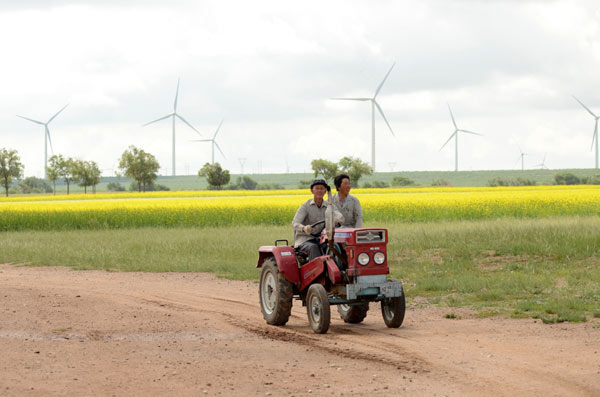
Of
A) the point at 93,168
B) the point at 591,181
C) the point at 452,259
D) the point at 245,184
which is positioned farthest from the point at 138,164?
the point at 452,259

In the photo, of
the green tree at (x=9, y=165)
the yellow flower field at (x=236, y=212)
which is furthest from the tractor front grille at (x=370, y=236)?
the green tree at (x=9, y=165)

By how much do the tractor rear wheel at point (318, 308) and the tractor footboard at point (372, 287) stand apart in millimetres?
374

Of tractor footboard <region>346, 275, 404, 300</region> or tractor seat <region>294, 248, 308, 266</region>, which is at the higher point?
tractor seat <region>294, 248, 308, 266</region>

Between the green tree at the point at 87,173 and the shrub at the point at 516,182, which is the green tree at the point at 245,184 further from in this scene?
the shrub at the point at 516,182

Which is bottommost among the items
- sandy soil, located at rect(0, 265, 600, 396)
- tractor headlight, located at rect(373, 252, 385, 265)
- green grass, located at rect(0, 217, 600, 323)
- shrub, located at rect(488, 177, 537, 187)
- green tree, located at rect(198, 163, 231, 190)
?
sandy soil, located at rect(0, 265, 600, 396)

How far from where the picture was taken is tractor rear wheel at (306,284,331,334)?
11.1 metres

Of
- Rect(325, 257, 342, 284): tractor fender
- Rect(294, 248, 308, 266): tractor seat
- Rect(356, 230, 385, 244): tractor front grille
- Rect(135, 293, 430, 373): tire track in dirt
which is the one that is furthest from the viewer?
Rect(294, 248, 308, 266): tractor seat

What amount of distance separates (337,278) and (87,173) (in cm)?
9776

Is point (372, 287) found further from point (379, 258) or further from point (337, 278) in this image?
point (337, 278)

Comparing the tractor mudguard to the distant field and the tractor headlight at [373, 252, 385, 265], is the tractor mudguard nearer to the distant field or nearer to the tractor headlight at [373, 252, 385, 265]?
the tractor headlight at [373, 252, 385, 265]

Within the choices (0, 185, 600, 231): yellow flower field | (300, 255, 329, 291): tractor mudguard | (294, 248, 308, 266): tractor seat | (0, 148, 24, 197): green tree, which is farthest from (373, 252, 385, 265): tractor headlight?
(0, 148, 24, 197): green tree

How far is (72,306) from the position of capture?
46.2 feet

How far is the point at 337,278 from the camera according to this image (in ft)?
36.0

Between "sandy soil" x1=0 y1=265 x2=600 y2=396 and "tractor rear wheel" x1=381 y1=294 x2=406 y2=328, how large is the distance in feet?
0.48
